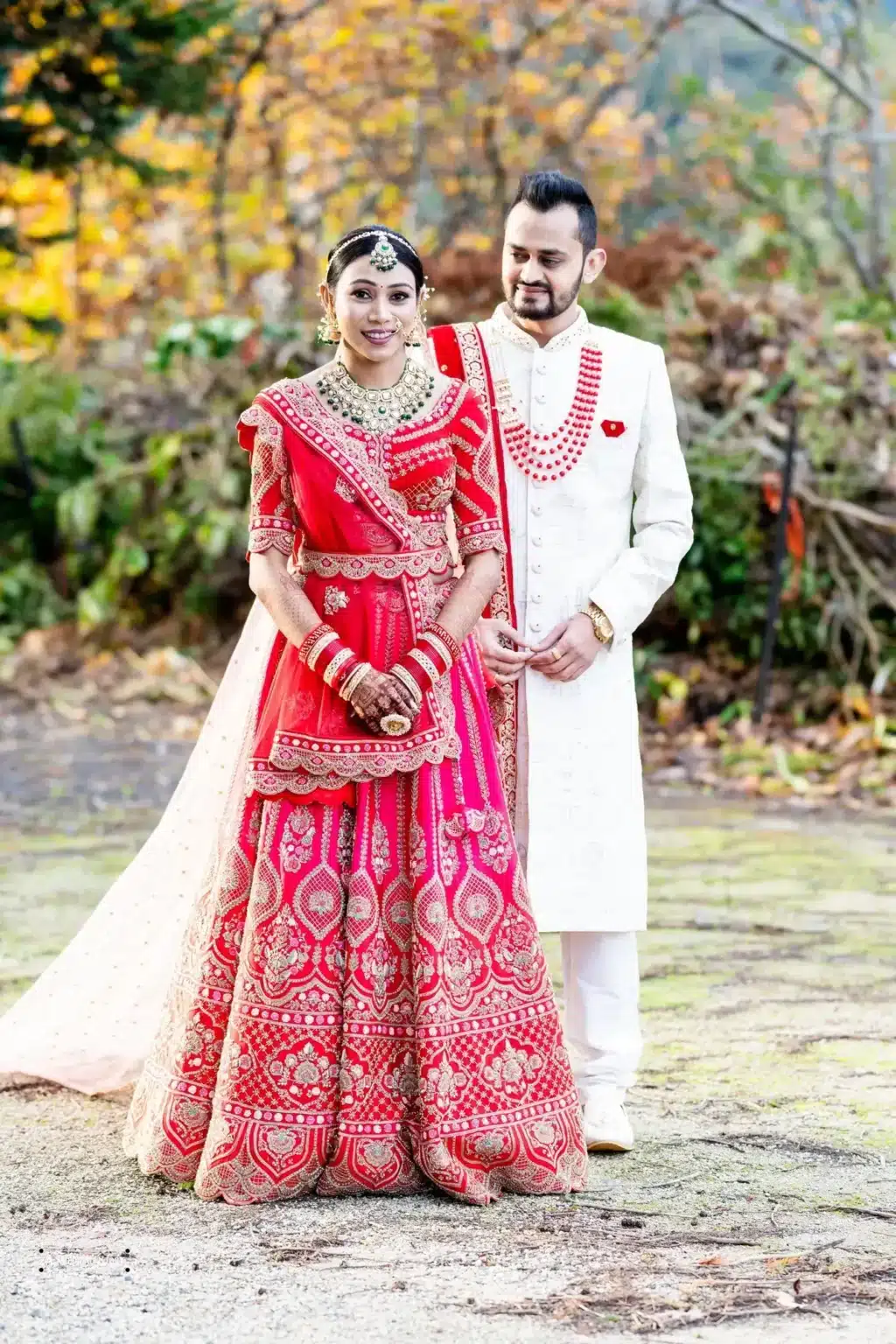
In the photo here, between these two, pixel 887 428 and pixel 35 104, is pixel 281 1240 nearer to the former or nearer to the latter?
pixel 887 428

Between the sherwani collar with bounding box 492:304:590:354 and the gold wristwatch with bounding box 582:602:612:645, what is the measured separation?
0.51 m

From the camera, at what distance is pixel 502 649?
3.49 metres

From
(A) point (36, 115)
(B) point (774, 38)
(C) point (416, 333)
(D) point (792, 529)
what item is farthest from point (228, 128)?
(C) point (416, 333)

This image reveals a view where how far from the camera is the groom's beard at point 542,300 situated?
348 cm

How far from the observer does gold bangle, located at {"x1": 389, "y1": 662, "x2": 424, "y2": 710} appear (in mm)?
3146

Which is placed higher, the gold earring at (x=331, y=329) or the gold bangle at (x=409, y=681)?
the gold earring at (x=331, y=329)

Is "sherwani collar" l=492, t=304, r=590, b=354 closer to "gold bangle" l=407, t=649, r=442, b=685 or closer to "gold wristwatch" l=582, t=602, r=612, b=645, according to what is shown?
"gold wristwatch" l=582, t=602, r=612, b=645

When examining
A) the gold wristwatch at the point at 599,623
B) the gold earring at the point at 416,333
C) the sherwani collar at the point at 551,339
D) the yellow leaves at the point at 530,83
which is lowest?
the gold wristwatch at the point at 599,623

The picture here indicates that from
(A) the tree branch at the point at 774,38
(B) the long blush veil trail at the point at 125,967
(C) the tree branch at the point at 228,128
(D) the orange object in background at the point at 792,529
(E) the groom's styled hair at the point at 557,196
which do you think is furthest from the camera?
(C) the tree branch at the point at 228,128

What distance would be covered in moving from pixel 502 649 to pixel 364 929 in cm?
62

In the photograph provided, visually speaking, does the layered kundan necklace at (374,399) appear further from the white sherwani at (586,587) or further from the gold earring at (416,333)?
the white sherwani at (586,587)

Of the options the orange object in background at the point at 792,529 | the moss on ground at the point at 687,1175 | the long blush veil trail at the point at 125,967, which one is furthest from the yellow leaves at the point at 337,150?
the long blush veil trail at the point at 125,967

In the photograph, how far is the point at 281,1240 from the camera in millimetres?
2922

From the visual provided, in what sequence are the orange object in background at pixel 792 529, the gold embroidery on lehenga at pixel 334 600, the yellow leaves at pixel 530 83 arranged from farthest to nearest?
1. the yellow leaves at pixel 530 83
2. the orange object in background at pixel 792 529
3. the gold embroidery on lehenga at pixel 334 600
